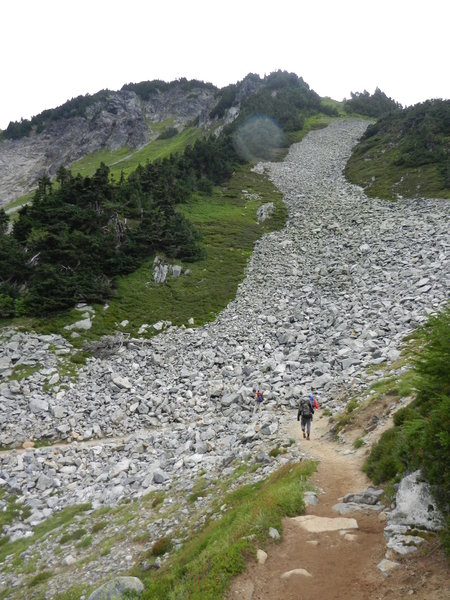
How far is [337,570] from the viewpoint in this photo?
21.9 feet

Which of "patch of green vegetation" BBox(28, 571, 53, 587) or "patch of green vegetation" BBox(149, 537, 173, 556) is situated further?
"patch of green vegetation" BBox(28, 571, 53, 587)

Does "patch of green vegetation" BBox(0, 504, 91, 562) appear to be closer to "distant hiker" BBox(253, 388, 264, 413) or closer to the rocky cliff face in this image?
"distant hiker" BBox(253, 388, 264, 413)

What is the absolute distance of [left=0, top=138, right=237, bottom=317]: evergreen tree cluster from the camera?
29.8 meters

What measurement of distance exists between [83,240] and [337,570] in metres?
33.6

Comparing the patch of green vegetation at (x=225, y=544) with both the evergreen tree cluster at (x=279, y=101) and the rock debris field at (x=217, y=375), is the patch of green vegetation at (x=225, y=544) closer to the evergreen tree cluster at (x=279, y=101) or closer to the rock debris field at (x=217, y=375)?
the rock debris field at (x=217, y=375)

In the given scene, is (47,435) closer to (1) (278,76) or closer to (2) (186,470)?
(2) (186,470)

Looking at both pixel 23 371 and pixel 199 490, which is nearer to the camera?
pixel 199 490

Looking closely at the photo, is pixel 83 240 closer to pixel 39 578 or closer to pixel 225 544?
pixel 39 578

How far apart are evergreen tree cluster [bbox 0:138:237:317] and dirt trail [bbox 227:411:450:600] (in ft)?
86.5

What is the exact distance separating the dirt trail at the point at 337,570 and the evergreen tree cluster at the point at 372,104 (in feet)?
443

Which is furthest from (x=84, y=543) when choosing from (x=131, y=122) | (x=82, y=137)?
(x=131, y=122)

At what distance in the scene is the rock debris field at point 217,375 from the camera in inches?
644

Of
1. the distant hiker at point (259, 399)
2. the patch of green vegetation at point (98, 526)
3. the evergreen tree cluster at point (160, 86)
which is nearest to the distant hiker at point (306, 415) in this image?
the distant hiker at point (259, 399)

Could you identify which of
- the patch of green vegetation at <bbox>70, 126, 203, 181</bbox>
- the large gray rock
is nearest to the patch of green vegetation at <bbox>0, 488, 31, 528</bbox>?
the large gray rock
